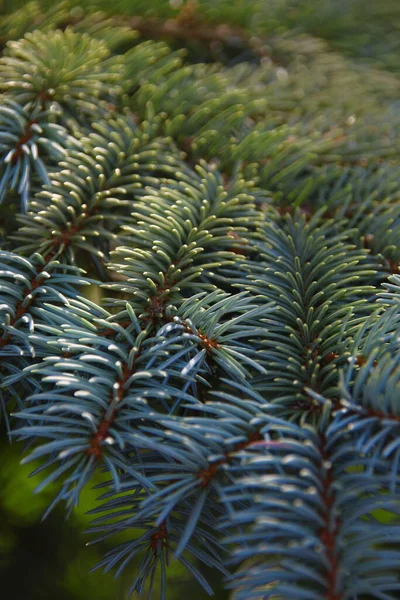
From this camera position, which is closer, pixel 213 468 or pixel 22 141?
pixel 213 468

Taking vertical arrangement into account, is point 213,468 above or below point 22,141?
below

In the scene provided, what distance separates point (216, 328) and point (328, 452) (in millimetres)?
93

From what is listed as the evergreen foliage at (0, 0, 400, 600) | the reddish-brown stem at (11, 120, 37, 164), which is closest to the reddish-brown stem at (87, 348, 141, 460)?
the evergreen foliage at (0, 0, 400, 600)

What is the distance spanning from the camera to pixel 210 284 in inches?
13.4

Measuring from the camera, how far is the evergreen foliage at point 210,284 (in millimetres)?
253

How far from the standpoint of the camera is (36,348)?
1.05 feet

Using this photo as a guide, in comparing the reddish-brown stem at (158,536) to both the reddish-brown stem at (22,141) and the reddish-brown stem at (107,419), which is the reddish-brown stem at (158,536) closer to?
the reddish-brown stem at (107,419)

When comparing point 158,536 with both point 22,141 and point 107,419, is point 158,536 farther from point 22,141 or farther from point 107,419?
point 22,141

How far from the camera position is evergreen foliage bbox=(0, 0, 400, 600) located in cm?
25

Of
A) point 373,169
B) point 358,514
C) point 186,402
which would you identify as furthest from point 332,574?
point 373,169

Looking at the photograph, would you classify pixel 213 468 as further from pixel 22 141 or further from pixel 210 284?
pixel 22 141

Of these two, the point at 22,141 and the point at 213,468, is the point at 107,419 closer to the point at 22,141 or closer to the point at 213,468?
the point at 213,468

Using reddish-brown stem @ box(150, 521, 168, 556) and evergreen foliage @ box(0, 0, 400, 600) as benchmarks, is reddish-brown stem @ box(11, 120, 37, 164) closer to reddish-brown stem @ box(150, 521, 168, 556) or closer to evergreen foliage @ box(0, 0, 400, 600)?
evergreen foliage @ box(0, 0, 400, 600)

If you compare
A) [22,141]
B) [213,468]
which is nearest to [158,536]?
[213,468]
